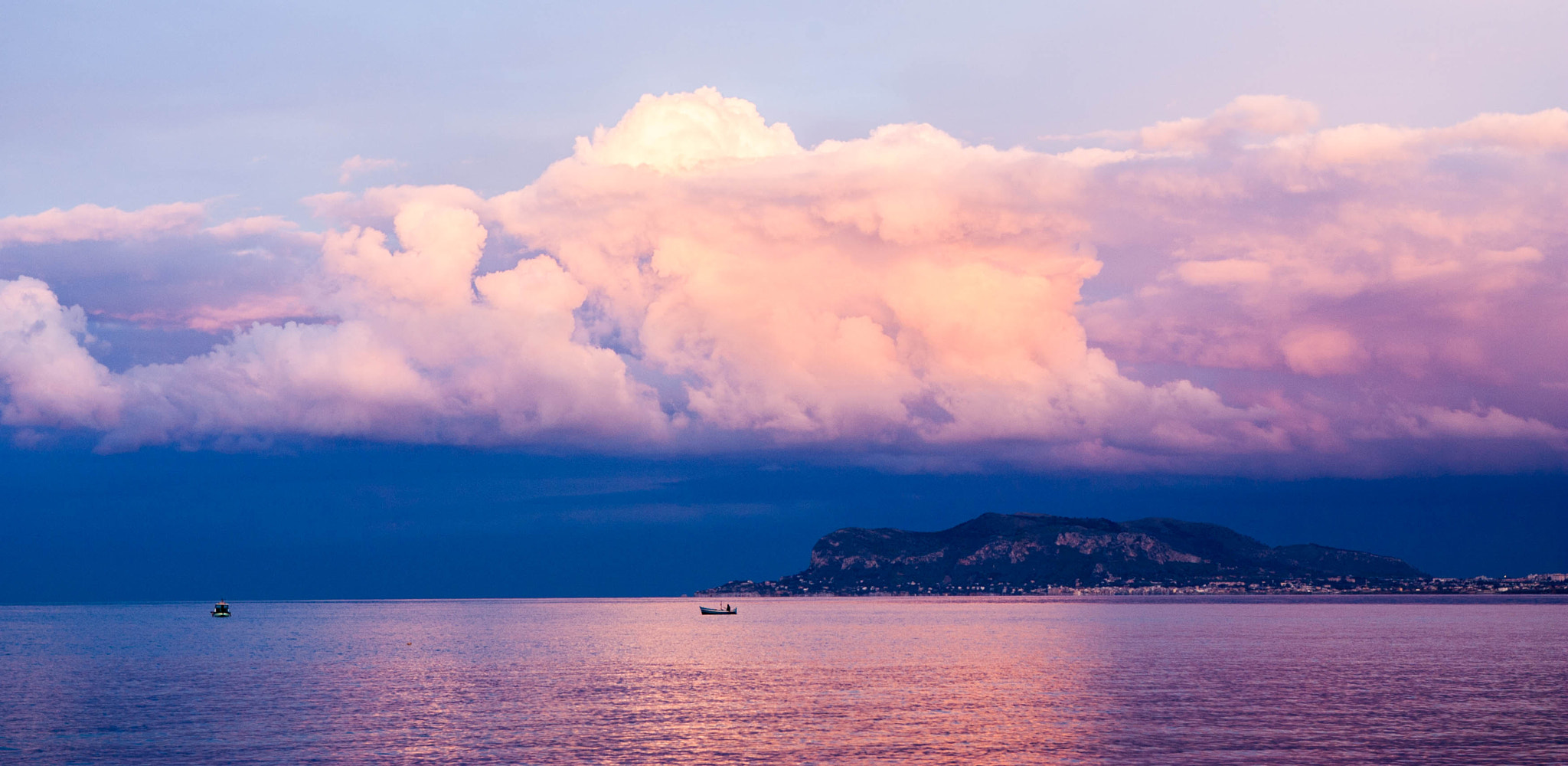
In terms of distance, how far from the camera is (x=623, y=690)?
13025cm

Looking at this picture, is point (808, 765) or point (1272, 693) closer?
point (808, 765)

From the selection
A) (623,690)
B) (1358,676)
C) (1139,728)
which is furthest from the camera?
(1358,676)

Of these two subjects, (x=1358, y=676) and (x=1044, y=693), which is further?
(x=1358, y=676)

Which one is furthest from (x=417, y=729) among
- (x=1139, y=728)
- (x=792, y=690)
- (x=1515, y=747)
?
(x=1515, y=747)

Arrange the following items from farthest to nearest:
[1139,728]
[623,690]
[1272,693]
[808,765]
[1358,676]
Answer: [1358,676], [623,690], [1272,693], [1139,728], [808,765]

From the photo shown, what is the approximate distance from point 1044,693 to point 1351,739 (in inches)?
1542

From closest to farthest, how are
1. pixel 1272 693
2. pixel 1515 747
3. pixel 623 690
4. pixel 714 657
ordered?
pixel 1515 747, pixel 1272 693, pixel 623 690, pixel 714 657

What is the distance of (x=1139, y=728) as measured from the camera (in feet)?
310

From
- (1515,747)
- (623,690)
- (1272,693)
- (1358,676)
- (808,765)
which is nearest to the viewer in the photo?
(808,765)

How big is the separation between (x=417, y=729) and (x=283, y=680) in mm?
56104

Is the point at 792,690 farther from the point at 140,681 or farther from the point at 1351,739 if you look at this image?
the point at 140,681

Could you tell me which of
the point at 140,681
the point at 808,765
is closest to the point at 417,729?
the point at 808,765

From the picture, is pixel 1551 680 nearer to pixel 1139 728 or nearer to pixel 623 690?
pixel 1139 728

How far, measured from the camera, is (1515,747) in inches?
3270
